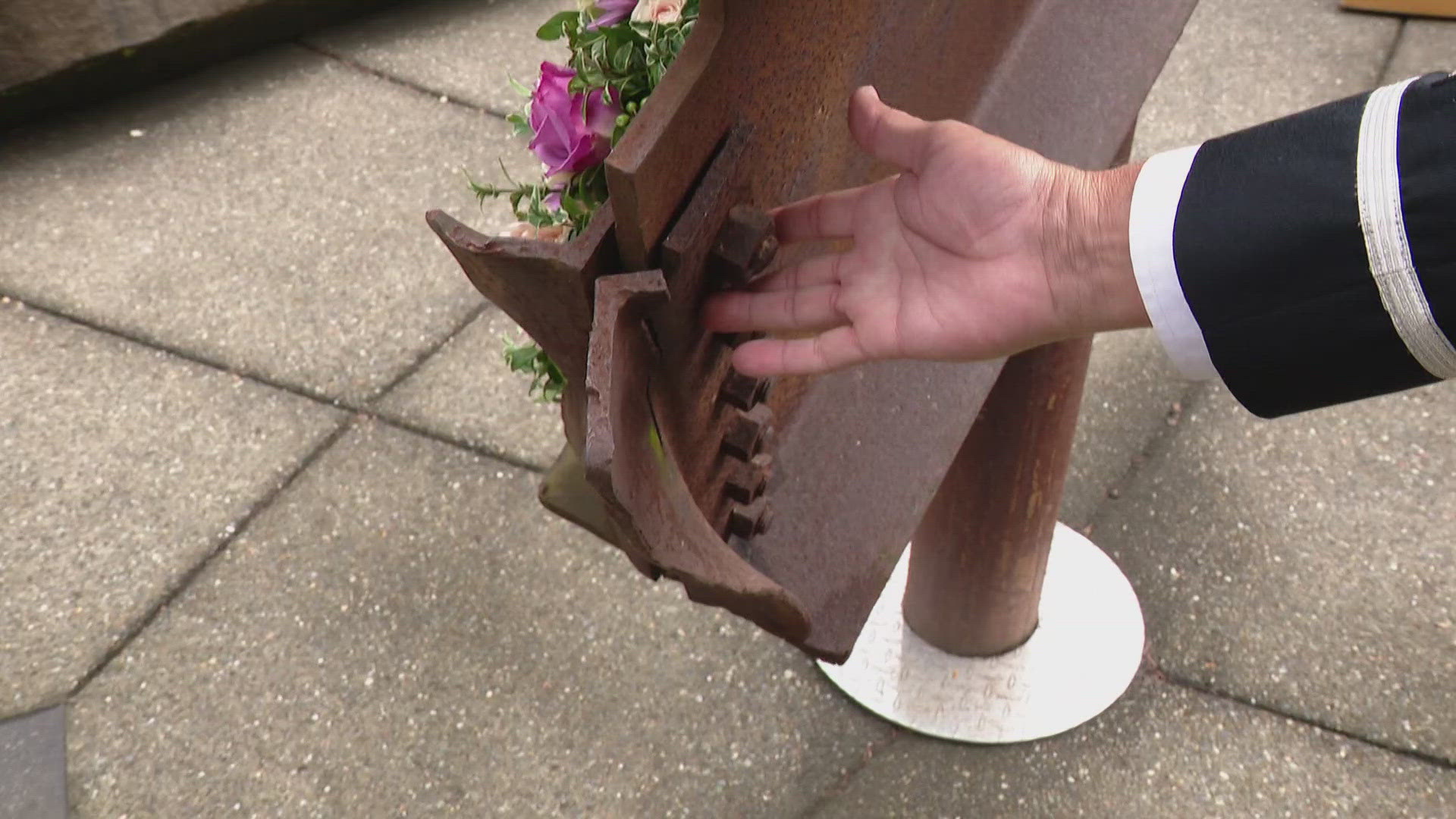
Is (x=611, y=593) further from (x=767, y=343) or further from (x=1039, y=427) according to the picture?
(x=767, y=343)

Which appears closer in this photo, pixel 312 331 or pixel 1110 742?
pixel 1110 742

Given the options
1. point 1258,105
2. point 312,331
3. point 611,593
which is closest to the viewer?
point 611,593

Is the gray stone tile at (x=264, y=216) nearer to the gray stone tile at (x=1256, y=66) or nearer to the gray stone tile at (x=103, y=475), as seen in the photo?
the gray stone tile at (x=103, y=475)

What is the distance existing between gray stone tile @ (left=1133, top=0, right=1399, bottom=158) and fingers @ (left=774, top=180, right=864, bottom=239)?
276cm

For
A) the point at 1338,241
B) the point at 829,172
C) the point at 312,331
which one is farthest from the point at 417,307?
the point at 1338,241

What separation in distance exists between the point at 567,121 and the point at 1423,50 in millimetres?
4024

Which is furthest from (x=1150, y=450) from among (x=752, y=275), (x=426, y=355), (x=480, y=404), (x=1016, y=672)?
(x=752, y=275)

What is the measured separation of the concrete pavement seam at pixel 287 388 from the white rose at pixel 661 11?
198 cm

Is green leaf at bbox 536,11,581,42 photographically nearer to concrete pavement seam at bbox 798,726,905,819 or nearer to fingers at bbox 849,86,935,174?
fingers at bbox 849,86,935,174

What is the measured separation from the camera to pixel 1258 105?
163 inches

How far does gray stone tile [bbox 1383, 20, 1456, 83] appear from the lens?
4.18 meters

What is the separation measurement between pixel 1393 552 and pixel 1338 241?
190 centimetres

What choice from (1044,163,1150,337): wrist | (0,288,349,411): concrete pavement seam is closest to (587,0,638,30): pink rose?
(1044,163,1150,337): wrist

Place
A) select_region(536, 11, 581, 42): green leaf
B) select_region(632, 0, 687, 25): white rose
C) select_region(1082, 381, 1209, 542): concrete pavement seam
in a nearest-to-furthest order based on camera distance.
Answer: select_region(632, 0, 687, 25): white rose
select_region(536, 11, 581, 42): green leaf
select_region(1082, 381, 1209, 542): concrete pavement seam
